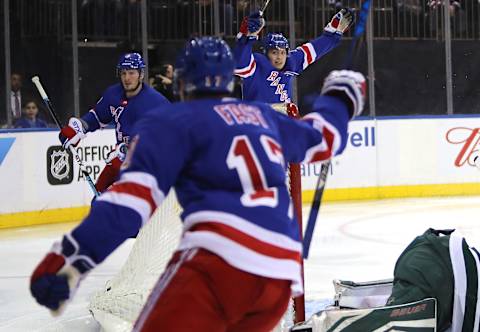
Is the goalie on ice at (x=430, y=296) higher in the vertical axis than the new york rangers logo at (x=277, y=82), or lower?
lower

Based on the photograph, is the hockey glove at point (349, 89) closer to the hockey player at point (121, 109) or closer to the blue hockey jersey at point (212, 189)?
the blue hockey jersey at point (212, 189)

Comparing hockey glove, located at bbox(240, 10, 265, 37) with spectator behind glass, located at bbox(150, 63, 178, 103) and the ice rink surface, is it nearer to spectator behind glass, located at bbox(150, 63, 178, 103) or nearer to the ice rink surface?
the ice rink surface

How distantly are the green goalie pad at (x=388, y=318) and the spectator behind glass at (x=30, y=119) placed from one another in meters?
4.95

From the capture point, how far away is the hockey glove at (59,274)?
5.87ft

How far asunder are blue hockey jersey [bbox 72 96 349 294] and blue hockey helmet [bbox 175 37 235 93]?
0.16 feet

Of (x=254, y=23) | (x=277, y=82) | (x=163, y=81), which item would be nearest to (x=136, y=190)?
(x=254, y=23)

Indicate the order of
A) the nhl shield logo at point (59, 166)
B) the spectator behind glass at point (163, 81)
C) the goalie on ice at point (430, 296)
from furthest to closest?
the spectator behind glass at point (163, 81)
the nhl shield logo at point (59, 166)
the goalie on ice at point (430, 296)

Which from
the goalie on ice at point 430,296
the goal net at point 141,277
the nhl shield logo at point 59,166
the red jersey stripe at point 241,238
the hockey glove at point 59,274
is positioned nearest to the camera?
the hockey glove at point 59,274

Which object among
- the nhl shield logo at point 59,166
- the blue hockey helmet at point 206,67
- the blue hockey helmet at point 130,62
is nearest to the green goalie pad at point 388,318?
the blue hockey helmet at point 206,67

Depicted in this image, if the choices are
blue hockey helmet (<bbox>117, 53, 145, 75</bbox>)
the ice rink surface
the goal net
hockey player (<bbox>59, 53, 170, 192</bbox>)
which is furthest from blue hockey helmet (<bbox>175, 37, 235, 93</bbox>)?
blue hockey helmet (<bbox>117, 53, 145, 75</bbox>)

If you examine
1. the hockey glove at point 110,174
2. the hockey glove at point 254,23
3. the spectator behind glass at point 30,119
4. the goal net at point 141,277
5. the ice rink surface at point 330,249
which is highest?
the hockey glove at point 254,23

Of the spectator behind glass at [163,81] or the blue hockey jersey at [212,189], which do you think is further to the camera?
the spectator behind glass at [163,81]

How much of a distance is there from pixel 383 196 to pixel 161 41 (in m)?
2.38

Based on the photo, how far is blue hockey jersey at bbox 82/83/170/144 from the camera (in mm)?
4938
